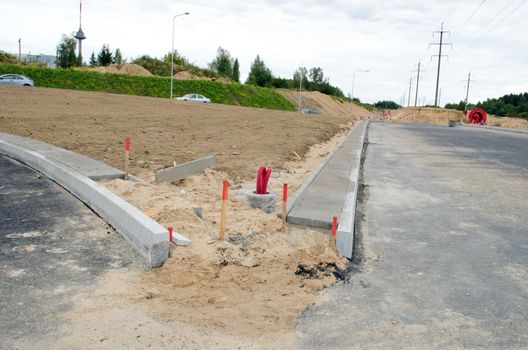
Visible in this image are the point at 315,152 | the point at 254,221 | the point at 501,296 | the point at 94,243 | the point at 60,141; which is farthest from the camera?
the point at 315,152

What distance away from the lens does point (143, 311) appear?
13.2 feet

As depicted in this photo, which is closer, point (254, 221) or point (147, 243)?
point (147, 243)

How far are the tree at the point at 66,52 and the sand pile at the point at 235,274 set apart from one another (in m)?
67.8

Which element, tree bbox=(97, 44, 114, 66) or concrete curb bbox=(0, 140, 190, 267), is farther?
tree bbox=(97, 44, 114, 66)

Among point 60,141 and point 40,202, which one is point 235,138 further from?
point 40,202

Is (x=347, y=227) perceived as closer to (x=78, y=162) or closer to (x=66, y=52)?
(x=78, y=162)

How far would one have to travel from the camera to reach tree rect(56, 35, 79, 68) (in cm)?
6738

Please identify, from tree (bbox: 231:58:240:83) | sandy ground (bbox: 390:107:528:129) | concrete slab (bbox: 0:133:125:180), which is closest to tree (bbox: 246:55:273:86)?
tree (bbox: 231:58:240:83)

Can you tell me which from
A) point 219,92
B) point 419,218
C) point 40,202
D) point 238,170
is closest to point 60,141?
point 238,170

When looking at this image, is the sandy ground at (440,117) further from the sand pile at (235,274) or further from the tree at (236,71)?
the sand pile at (235,274)

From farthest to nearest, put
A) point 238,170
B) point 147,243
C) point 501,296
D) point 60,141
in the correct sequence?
point 60,141 → point 238,170 → point 147,243 → point 501,296

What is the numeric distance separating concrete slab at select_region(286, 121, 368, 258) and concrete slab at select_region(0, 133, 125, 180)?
Answer: 11.2ft

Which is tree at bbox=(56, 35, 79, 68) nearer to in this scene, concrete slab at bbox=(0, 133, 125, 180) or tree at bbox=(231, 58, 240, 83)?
tree at bbox=(231, 58, 240, 83)

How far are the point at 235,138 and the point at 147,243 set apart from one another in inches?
525
